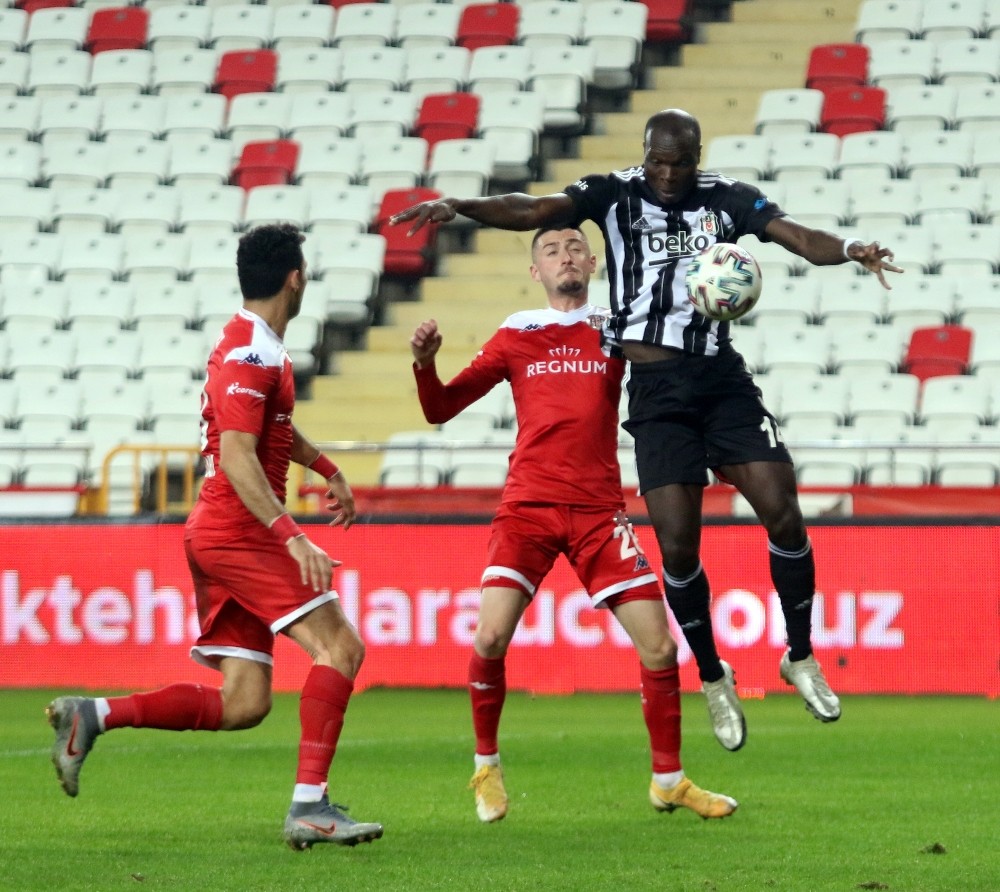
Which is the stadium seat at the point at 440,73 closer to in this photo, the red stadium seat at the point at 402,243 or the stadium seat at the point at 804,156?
the red stadium seat at the point at 402,243

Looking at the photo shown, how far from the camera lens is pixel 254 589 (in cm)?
608

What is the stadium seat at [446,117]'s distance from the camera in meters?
18.6

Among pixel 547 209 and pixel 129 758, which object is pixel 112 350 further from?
pixel 547 209

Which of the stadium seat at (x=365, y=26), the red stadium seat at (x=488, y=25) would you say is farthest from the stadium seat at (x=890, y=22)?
the stadium seat at (x=365, y=26)

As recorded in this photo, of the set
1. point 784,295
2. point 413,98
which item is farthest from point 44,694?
point 413,98

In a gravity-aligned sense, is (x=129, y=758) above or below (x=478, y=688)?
below

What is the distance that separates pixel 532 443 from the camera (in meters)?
6.93

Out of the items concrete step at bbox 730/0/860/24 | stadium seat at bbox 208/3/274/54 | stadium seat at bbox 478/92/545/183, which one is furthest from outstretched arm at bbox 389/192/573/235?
stadium seat at bbox 208/3/274/54

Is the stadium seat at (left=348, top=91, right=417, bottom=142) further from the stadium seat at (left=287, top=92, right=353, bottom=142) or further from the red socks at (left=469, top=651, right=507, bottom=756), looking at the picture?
the red socks at (left=469, top=651, right=507, bottom=756)

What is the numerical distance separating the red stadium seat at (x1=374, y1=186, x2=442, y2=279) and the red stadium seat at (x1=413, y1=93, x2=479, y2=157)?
101cm

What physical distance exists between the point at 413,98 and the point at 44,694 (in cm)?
871

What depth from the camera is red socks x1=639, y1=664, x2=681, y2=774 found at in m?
6.82

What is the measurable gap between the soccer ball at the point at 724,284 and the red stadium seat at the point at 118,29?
51.6 feet

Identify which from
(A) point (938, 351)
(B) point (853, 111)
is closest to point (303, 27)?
(B) point (853, 111)
